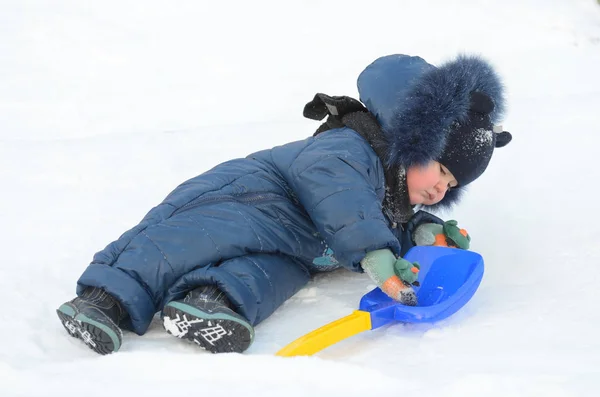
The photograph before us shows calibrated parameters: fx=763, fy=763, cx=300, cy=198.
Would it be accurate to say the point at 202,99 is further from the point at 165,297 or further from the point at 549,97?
the point at 165,297

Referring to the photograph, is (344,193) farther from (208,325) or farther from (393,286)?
(208,325)

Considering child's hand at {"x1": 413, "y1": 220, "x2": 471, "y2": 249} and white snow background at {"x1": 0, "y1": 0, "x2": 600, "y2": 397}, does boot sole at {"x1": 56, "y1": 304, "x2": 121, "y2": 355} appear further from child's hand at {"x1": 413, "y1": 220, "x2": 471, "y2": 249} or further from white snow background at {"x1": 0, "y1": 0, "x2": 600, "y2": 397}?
child's hand at {"x1": 413, "y1": 220, "x2": 471, "y2": 249}

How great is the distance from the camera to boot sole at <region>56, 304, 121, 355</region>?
1.43 metres

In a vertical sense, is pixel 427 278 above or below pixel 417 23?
below

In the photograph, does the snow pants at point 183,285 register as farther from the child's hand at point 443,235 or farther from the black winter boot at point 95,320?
the child's hand at point 443,235

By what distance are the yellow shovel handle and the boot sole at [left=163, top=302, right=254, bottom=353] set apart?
0.08m

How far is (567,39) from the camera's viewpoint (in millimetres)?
3914

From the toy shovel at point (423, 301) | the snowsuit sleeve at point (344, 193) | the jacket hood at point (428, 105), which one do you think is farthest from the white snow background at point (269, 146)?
the jacket hood at point (428, 105)

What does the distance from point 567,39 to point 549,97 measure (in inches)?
39.2

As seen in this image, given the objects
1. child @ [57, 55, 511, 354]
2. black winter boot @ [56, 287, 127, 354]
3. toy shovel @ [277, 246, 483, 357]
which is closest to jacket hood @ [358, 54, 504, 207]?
child @ [57, 55, 511, 354]

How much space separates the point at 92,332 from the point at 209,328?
0.72 ft

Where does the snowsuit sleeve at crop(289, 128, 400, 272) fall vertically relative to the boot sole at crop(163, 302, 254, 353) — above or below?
above

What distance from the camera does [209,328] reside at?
144cm

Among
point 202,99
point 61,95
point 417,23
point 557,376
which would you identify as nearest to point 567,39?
point 417,23
